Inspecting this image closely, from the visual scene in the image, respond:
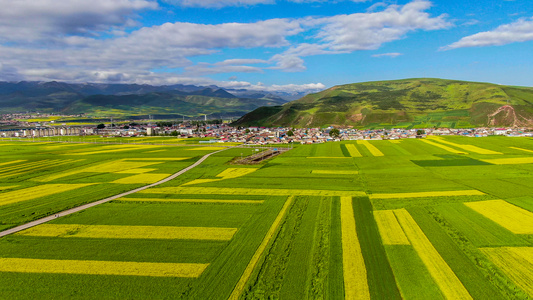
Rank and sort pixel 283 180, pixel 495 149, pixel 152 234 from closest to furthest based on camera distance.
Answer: pixel 152 234 < pixel 283 180 < pixel 495 149

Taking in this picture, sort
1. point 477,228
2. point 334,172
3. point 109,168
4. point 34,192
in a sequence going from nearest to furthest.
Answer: point 477,228 → point 34,192 → point 334,172 → point 109,168

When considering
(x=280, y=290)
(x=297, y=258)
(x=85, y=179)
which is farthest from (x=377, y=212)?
(x=85, y=179)

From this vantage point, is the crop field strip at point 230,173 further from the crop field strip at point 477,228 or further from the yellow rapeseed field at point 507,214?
the yellow rapeseed field at point 507,214

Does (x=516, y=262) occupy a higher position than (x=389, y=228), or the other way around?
(x=389, y=228)

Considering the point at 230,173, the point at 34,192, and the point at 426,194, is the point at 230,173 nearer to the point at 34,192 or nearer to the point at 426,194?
the point at 34,192

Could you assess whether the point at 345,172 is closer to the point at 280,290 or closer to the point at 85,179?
the point at 280,290


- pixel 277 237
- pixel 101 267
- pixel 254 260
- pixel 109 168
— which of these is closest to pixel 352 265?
pixel 254 260

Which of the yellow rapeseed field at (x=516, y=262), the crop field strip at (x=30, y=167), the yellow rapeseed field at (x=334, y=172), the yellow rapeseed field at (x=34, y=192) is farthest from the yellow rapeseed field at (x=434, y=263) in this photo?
the crop field strip at (x=30, y=167)
